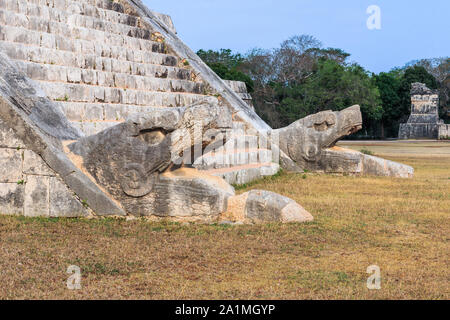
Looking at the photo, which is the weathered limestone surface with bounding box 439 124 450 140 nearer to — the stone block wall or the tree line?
the tree line

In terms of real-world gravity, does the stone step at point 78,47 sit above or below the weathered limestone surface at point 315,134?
above

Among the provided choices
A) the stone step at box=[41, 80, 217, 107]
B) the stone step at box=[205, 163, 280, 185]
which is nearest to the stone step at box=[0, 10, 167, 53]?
the stone step at box=[41, 80, 217, 107]

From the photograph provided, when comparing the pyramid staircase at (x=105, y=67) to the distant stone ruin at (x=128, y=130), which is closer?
the distant stone ruin at (x=128, y=130)

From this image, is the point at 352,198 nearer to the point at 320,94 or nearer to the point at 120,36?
the point at 120,36

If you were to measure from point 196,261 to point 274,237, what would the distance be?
3.97 ft

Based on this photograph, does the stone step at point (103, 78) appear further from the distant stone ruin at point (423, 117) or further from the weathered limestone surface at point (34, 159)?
the distant stone ruin at point (423, 117)

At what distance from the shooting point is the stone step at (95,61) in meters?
10.6

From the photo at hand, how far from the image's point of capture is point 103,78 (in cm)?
1146

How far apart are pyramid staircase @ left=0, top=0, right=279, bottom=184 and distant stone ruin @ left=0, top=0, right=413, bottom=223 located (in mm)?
25

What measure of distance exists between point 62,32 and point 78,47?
0.53m

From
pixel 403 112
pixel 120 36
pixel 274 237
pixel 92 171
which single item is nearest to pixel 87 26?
pixel 120 36

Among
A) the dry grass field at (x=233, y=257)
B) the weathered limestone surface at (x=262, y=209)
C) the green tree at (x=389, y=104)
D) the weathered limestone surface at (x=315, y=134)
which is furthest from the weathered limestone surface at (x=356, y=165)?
the green tree at (x=389, y=104)

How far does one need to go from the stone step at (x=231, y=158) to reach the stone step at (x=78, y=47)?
9.22 feet

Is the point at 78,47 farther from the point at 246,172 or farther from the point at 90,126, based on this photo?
the point at 246,172
